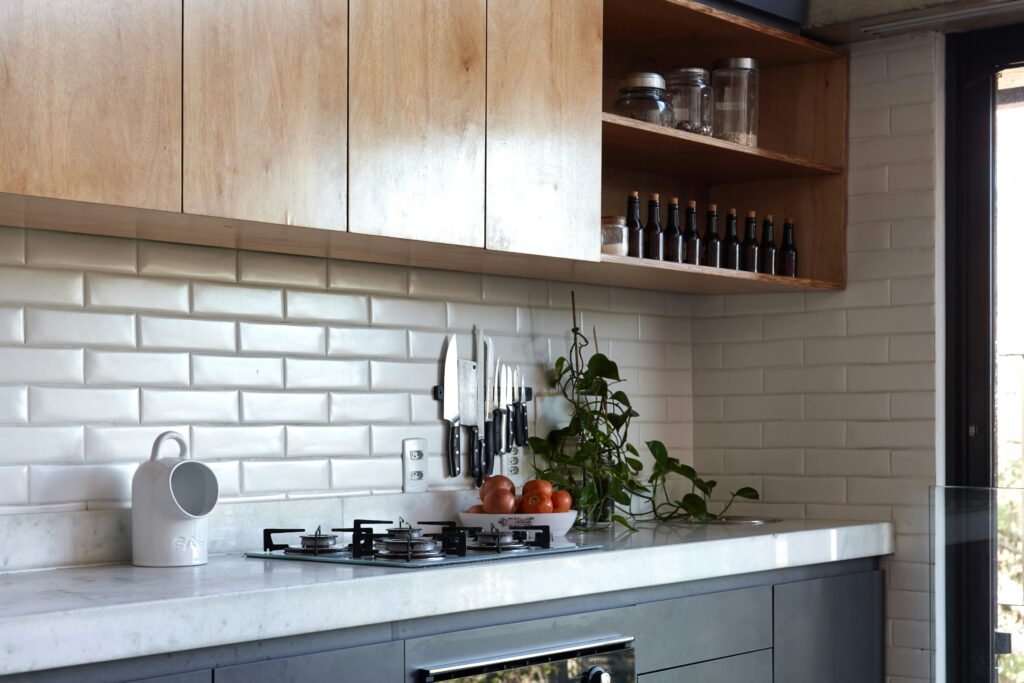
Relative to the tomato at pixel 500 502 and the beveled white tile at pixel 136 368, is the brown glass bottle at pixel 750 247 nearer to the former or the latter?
the tomato at pixel 500 502

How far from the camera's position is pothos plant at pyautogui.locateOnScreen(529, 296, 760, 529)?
11.4 ft

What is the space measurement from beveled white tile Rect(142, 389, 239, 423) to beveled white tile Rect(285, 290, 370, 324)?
0.26 metres

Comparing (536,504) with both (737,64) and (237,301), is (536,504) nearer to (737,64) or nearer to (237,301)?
(237,301)

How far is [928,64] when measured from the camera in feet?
12.0

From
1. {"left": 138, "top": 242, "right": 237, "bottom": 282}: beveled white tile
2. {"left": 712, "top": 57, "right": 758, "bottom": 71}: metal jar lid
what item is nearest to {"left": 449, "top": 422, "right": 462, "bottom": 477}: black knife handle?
{"left": 138, "top": 242, "right": 237, "bottom": 282}: beveled white tile

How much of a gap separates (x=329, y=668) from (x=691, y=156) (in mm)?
1982

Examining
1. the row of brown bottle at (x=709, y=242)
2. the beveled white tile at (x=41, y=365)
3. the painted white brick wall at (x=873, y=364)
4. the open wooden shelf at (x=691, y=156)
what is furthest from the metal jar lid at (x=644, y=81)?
the beveled white tile at (x=41, y=365)

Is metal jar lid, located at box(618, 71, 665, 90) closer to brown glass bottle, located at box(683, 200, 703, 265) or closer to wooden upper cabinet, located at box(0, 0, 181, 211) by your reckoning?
brown glass bottle, located at box(683, 200, 703, 265)

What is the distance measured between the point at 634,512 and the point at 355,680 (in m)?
1.70

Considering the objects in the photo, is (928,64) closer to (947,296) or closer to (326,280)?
(947,296)

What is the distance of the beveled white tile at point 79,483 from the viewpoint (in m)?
2.47

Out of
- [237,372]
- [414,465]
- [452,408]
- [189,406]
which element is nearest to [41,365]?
[189,406]

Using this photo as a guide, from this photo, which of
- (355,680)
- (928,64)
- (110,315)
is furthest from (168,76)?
(928,64)

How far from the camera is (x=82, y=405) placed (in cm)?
255
